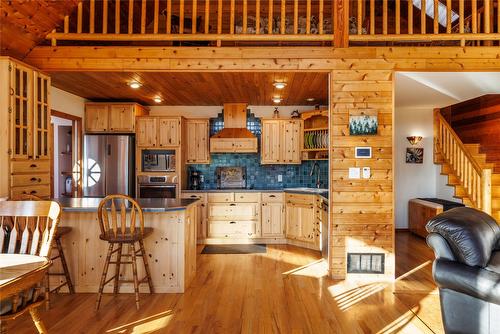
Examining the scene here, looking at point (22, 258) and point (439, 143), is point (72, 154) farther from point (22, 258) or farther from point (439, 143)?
point (439, 143)

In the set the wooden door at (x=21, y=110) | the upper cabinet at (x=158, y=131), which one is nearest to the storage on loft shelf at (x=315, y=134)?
the upper cabinet at (x=158, y=131)

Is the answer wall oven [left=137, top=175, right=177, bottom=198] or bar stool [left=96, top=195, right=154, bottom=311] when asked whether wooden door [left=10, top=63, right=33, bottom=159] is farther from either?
wall oven [left=137, top=175, right=177, bottom=198]

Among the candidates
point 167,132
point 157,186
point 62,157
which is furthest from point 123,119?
point 62,157

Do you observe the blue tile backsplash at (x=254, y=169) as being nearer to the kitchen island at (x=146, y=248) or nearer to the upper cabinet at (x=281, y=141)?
the upper cabinet at (x=281, y=141)

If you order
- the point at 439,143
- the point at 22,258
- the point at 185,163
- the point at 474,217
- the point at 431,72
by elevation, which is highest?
the point at 431,72

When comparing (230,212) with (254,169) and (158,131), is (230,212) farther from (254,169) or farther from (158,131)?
(158,131)

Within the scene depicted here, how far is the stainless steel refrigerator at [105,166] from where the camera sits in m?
5.30

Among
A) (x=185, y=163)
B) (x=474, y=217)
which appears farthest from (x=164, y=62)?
(x=474, y=217)

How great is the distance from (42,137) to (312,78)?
3.45 metres

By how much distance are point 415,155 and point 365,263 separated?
3535mm

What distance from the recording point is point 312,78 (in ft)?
13.6

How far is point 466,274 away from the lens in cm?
209

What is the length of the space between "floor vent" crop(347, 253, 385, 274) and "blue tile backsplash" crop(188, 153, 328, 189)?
2447 millimetres

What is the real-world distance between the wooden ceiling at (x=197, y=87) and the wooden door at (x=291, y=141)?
17.4 inches
